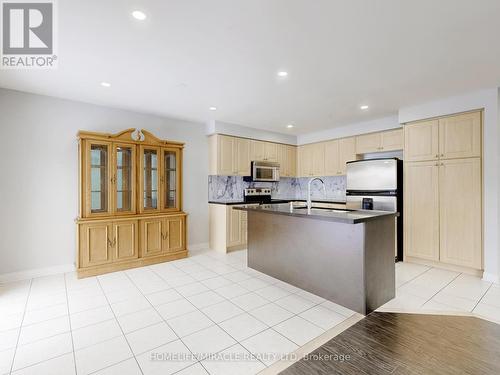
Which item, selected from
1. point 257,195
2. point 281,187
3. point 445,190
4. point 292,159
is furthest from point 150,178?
point 445,190

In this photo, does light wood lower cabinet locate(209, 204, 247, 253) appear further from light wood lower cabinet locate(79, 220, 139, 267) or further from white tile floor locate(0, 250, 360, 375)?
light wood lower cabinet locate(79, 220, 139, 267)

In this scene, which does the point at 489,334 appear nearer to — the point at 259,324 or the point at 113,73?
the point at 259,324

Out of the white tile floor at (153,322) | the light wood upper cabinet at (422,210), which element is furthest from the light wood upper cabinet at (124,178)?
the light wood upper cabinet at (422,210)

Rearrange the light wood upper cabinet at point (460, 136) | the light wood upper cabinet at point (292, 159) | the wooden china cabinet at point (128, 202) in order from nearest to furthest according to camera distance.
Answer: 1. the light wood upper cabinet at point (460, 136)
2. the wooden china cabinet at point (128, 202)
3. the light wood upper cabinet at point (292, 159)

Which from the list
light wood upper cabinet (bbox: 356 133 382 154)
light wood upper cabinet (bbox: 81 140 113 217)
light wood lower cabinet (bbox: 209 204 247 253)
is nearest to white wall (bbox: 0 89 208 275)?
light wood upper cabinet (bbox: 81 140 113 217)

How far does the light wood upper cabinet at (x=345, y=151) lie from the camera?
5207mm

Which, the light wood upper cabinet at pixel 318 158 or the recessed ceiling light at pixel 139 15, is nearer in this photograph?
the recessed ceiling light at pixel 139 15

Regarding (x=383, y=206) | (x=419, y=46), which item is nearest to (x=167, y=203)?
(x=383, y=206)

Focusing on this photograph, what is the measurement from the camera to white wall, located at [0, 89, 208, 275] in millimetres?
3391

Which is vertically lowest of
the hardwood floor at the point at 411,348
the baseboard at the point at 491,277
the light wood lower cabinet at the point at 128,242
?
the hardwood floor at the point at 411,348

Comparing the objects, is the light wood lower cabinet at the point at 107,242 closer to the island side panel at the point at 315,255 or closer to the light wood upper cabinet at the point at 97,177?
the light wood upper cabinet at the point at 97,177

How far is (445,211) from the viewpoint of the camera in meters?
3.78

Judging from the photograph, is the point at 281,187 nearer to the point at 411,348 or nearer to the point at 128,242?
the point at 128,242

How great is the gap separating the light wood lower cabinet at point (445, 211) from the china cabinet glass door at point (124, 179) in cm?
446
